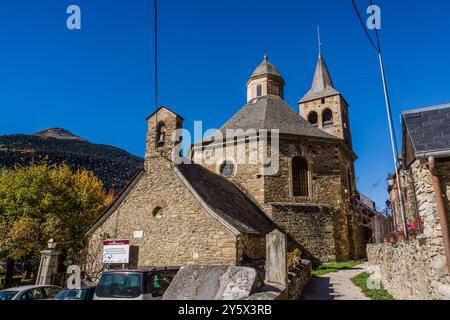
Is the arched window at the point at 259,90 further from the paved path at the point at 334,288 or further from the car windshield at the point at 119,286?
the car windshield at the point at 119,286

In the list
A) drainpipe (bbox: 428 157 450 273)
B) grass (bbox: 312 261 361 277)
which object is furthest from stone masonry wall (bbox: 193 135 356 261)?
drainpipe (bbox: 428 157 450 273)

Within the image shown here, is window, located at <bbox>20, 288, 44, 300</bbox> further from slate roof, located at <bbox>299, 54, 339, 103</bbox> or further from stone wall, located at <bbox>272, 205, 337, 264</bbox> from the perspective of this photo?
slate roof, located at <bbox>299, 54, 339, 103</bbox>

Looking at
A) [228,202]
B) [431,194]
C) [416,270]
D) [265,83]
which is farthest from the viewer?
[265,83]

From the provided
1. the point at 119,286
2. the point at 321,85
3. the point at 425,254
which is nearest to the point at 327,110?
the point at 321,85

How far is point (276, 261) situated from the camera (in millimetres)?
6777

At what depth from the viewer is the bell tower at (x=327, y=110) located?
2833 cm

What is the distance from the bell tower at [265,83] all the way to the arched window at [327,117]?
15.4 ft

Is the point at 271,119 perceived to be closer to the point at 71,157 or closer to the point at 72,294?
the point at 72,294

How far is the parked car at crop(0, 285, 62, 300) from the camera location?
8211 millimetres

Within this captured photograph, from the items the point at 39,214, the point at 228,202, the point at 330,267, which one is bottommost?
the point at 330,267

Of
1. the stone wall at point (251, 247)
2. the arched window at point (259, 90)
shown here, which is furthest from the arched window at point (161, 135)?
the arched window at point (259, 90)

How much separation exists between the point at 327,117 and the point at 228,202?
1777 centimetres
